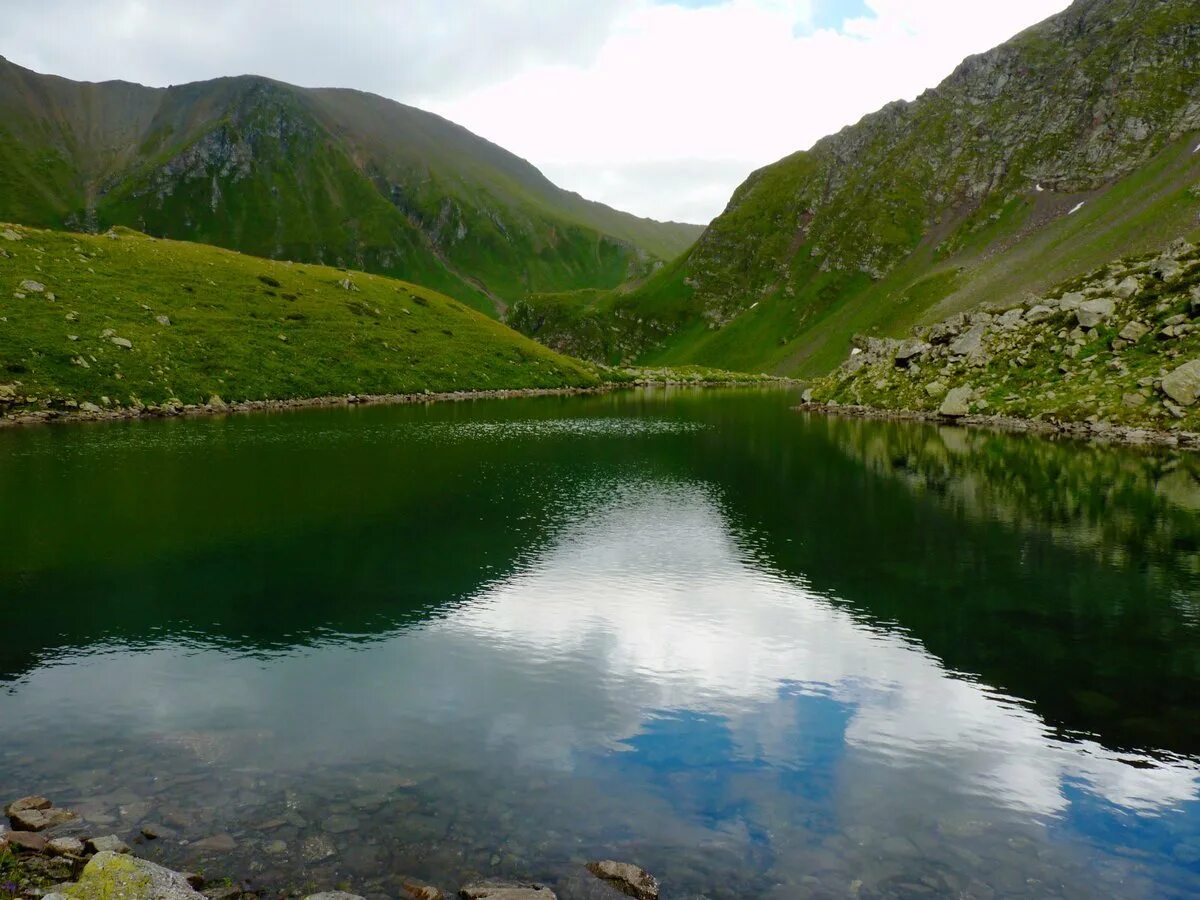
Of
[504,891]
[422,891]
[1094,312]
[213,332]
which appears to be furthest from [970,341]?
[213,332]

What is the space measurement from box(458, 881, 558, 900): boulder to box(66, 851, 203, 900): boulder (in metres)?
4.64

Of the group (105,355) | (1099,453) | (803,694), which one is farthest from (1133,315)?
(105,355)

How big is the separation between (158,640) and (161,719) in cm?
682

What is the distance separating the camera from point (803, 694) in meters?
22.4

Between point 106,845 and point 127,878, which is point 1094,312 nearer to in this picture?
point 106,845

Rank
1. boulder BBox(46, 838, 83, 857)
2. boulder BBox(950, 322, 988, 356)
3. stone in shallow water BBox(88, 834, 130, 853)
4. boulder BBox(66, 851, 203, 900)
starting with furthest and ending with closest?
boulder BBox(950, 322, 988, 356), stone in shallow water BBox(88, 834, 130, 853), boulder BBox(46, 838, 83, 857), boulder BBox(66, 851, 203, 900)

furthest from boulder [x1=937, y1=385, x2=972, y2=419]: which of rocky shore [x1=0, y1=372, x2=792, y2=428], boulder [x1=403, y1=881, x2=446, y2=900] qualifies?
boulder [x1=403, y1=881, x2=446, y2=900]

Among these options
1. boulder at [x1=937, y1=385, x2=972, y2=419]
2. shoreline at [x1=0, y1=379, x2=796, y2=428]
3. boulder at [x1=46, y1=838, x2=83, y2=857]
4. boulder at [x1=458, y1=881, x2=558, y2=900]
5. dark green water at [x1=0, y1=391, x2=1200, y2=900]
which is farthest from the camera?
boulder at [x1=937, y1=385, x2=972, y2=419]

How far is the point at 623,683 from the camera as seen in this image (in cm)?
2331

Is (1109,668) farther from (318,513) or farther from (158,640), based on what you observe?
(318,513)

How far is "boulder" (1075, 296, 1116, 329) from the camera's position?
8762 cm

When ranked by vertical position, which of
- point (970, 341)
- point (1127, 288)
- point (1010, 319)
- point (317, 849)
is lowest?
point (317, 849)

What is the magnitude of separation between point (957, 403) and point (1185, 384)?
83.9 ft

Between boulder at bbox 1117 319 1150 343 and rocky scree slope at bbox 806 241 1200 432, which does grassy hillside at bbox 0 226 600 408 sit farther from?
boulder at bbox 1117 319 1150 343
